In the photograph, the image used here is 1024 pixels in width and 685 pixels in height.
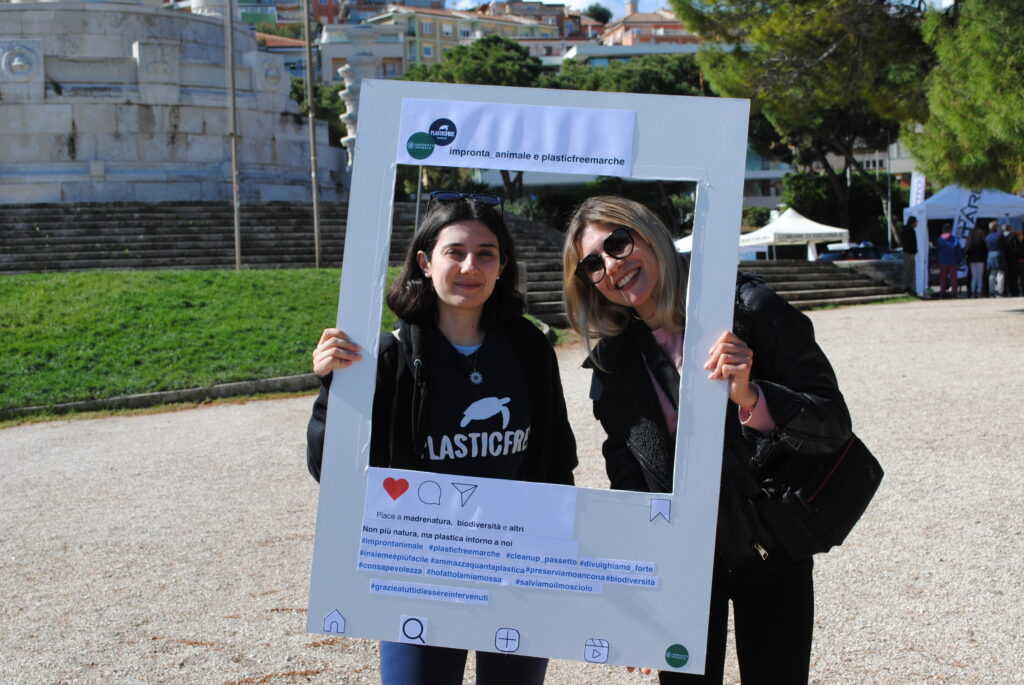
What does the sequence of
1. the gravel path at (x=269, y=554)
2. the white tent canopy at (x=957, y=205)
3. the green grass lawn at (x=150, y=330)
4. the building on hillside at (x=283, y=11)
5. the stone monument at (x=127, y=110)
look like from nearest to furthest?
1. the gravel path at (x=269, y=554)
2. the green grass lawn at (x=150, y=330)
3. the white tent canopy at (x=957, y=205)
4. the stone monument at (x=127, y=110)
5. the building on hillside at (x=283, y=11)

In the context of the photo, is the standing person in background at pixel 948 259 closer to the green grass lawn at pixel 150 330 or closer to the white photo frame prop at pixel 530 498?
the green grass lawn at pixel 150 330

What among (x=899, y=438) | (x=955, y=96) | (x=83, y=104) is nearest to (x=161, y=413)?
(x=899, y=438)

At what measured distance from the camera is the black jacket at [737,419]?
2.20 meters

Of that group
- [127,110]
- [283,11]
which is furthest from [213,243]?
[283,11]

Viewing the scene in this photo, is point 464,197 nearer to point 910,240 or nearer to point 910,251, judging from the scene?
point 910,240

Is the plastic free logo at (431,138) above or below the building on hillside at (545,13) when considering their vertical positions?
below

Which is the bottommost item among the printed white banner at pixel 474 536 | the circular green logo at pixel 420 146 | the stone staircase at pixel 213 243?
the stone staircase at pixel 213 243

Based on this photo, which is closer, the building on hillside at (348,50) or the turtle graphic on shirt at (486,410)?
the turtle graphic on shirt at (486,410)

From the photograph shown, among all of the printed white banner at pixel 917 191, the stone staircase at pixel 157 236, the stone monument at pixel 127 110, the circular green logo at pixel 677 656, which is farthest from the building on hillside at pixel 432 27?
the circular green logo at pixel 677 656

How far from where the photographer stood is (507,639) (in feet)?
7.14

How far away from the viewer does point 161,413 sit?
33.4 ft

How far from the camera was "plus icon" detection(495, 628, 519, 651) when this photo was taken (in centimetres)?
217

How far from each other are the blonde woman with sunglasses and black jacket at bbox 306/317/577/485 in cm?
12

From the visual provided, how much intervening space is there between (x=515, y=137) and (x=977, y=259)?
20.9m
